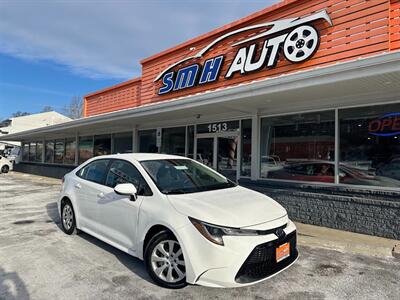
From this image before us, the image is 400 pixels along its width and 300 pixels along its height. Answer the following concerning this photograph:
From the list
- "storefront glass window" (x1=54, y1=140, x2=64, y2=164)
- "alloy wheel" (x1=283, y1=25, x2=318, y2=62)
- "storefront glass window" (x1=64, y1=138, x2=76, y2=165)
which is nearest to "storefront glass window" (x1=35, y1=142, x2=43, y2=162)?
"storefront glass window" (x1=54, y1=140, x2=64, y2=164)

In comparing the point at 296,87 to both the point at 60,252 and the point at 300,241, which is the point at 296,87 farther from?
the point at 60,252

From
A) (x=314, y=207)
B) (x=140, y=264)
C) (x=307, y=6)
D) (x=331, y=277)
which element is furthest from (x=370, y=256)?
(x=307, y=6)

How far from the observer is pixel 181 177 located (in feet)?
14.8

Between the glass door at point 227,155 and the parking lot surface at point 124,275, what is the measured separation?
425cm

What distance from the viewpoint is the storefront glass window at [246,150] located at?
9.32 meters

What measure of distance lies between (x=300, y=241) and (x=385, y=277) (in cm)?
174

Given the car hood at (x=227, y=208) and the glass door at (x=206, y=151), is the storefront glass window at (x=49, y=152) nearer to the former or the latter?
the glass door at (x=206, y=151)

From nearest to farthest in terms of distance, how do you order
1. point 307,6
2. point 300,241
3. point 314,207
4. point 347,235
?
point 300,241 < point 347,235 < point 314,207 < point 307,6

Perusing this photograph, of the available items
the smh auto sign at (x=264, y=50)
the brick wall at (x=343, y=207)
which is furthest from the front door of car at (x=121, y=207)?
the smh auto sign at (x=264, y=50)

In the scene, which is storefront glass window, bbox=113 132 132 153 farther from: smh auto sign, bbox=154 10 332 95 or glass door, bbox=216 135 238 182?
glass door, bbox=216 135 238 182

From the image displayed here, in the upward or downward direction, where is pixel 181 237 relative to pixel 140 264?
upward

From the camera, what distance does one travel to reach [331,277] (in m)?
4.11

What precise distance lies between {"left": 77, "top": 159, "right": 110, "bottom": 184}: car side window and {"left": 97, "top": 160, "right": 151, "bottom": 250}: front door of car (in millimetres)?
199

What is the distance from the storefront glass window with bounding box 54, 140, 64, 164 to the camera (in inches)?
802
